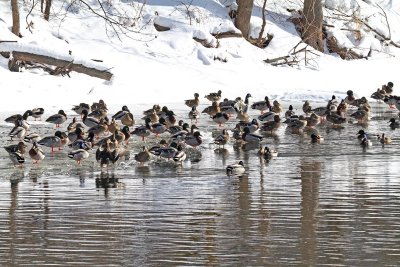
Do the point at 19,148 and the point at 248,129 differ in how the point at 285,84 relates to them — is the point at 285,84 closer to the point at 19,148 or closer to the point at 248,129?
the point at 248,129

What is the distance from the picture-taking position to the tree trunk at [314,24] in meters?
40.8

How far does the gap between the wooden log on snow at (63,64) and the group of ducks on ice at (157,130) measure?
3606 mm

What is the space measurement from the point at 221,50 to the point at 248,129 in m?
16.1

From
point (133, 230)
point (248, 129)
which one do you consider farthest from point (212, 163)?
point (133, 230)

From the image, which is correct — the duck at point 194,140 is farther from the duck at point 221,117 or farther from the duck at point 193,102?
the duck at point 193,102

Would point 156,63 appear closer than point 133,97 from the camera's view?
No

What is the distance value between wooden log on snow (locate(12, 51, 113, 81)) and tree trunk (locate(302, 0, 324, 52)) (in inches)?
463

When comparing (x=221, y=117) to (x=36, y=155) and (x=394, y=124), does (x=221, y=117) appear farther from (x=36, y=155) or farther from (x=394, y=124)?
(x=36, y=155)

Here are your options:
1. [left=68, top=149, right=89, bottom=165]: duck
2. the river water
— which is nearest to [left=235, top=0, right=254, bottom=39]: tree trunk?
the river water

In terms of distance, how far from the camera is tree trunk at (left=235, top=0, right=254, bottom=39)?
131ft

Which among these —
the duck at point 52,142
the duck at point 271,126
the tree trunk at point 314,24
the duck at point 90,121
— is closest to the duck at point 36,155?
the duck at point 52,142

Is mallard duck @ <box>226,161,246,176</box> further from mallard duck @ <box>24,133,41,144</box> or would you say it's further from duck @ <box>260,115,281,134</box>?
duck @ <box>260,115,281,134</box>

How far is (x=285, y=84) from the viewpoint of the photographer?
1357 inches

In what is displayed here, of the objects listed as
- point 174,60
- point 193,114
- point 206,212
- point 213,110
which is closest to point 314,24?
point 174,60
